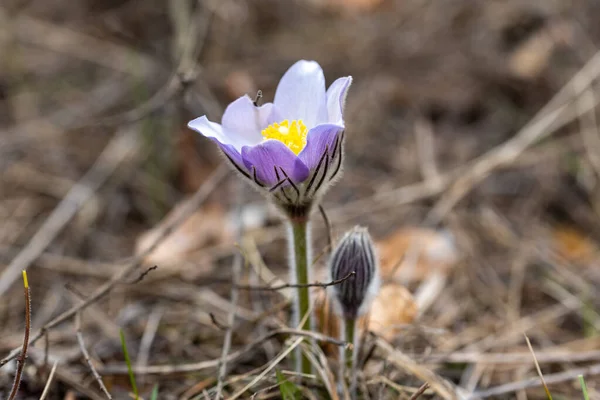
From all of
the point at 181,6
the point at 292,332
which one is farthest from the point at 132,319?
the point at 181,6

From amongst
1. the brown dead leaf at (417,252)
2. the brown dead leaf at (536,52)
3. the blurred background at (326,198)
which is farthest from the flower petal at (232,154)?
the brown dead leaf at (536,52)

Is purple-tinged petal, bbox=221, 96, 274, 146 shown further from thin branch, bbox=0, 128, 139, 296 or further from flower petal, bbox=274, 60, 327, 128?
thin branch, bbox=0, 128, 139, 296

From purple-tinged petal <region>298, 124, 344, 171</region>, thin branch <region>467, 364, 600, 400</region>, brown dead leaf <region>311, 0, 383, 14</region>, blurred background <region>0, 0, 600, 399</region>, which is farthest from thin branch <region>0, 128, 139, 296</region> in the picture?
brown dead leaf <region>311, 0, 383, 14</region>

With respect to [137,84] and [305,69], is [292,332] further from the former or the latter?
[137,84]

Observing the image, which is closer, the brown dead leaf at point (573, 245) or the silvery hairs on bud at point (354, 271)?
the silvery hairs on bud at point (354, 271)

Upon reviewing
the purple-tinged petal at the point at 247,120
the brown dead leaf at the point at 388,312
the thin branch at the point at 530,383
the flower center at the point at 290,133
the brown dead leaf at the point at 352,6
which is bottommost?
the thin branch at the point at 530,383

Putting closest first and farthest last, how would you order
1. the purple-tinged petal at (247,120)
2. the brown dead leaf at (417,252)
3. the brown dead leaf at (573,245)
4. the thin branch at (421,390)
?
the thin branch at (421,390) < the purple-tinged petal at (247,120) < the brown dead leaf at (417,252) < the brown dead leaf at (573,245)

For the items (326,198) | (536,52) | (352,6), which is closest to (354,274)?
(326,198)

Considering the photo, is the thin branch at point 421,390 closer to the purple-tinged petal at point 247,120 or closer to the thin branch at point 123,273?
the purple-tinged petal at point 247,120
